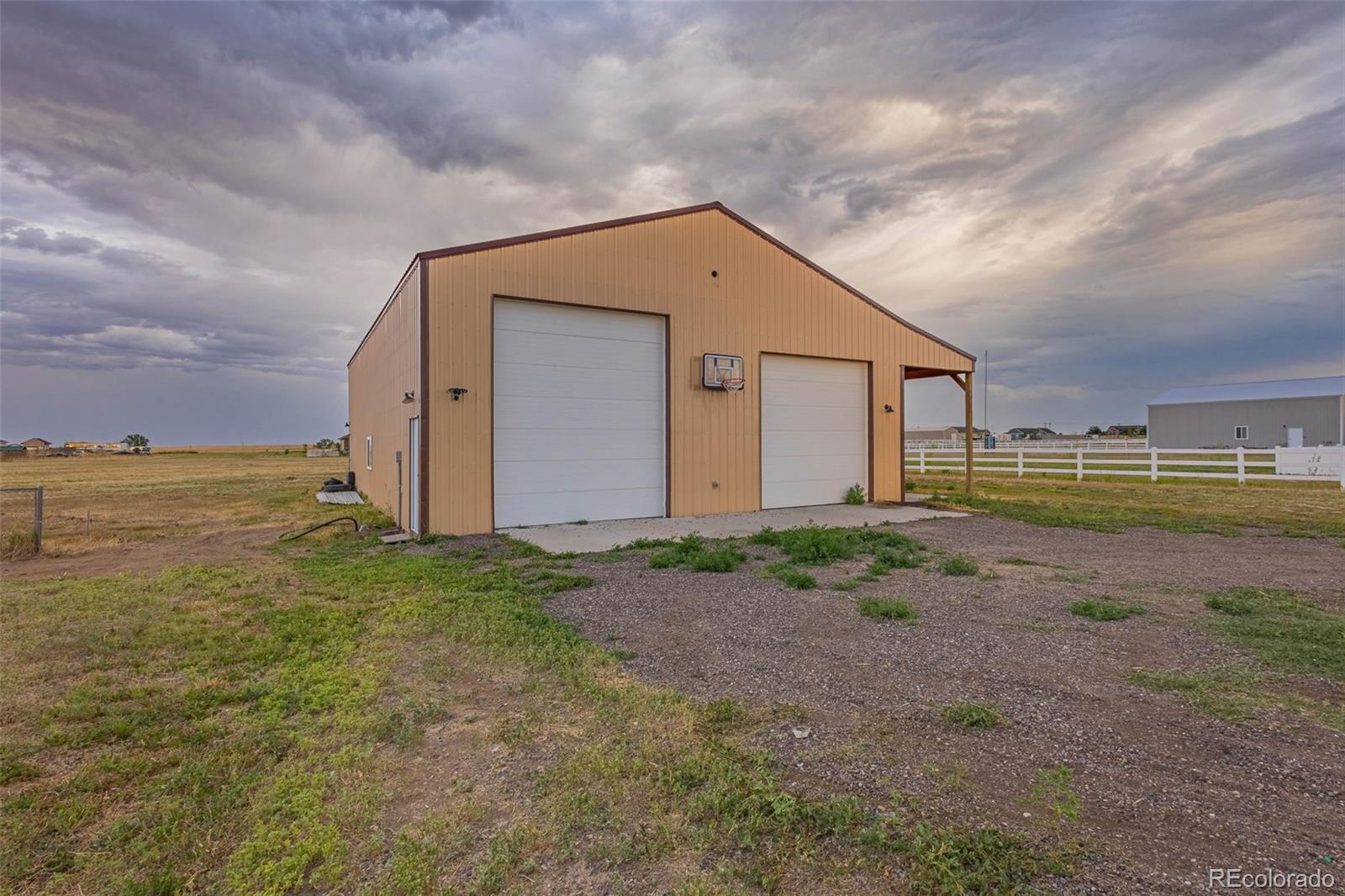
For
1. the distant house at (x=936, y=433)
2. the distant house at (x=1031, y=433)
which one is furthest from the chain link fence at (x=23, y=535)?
the distant house at (x=1031, y=433)

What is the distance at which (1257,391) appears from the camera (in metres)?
34.6

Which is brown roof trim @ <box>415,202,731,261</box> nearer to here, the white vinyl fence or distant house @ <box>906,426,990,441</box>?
the white vinyl fence

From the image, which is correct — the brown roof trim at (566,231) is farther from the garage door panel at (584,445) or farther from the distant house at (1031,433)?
the distant house at (1031,433)

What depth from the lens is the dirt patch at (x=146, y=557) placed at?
7062mm

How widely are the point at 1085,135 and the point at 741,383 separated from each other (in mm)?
8139

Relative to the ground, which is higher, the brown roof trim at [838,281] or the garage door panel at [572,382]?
the brown roof trim at [838,281]

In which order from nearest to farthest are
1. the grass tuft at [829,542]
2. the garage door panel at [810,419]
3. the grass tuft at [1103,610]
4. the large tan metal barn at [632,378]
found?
the grass tuft at [1103,610] → the grass tuft at [829,542] → the large tan metal barn at [632,378] → the garage door panel at [810,419]

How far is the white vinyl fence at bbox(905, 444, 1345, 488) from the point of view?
54.2 ft

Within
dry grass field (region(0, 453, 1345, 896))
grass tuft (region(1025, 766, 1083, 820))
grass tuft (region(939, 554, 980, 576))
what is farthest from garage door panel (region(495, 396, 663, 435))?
grass tuft (region(1025, 766, 1083, 820))

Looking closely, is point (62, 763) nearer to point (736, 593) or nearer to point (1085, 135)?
point (736, 593)

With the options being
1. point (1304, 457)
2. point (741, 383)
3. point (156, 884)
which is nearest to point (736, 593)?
point (156, 884)

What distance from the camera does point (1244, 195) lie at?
13.8m

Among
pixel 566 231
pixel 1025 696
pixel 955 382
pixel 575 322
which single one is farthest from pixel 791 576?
pixel 955 382

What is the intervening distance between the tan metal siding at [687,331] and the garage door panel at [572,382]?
360 millimetres
